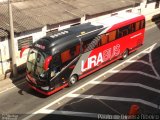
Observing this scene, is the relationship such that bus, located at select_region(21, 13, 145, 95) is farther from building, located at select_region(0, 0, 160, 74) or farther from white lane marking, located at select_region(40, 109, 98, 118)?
building, located at select_region(0, 0, 160, 74)

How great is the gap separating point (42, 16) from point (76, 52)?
6166 millimetres

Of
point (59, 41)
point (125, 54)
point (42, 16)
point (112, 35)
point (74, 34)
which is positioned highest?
point (42, 16)

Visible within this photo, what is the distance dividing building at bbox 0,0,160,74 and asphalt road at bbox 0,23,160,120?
10.6 ft

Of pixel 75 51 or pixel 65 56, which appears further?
pixel 75 51

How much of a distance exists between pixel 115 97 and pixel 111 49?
535 cm

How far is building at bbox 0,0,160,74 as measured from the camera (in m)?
20.2

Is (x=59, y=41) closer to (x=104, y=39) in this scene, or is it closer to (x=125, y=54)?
(x=104, y=39)

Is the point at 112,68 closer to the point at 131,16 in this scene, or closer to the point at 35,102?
the point at 131,16

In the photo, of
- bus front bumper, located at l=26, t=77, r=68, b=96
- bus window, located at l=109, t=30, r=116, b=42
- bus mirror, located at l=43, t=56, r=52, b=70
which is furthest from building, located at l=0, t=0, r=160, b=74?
bus window, located at l=109, t=30, r=116, b=42

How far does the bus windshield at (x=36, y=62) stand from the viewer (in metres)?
17.1

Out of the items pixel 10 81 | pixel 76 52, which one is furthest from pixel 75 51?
pixel 10 81

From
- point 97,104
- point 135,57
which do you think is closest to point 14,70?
point 97,104

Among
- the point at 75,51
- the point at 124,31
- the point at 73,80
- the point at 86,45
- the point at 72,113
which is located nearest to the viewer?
the point at 72,113

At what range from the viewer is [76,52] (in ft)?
60.4
